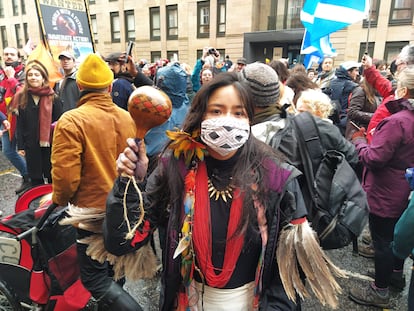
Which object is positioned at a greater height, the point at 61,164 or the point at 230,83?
the point at 230,83

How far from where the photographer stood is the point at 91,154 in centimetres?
229

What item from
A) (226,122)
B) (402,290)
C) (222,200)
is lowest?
(402,290)

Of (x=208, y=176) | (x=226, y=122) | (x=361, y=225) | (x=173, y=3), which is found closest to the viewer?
(x=226, y=122)

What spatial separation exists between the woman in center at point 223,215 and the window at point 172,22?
25169 mm

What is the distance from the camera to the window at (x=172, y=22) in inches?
974

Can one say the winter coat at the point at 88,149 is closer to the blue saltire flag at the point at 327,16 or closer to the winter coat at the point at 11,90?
the winter coat at the point at 11,90

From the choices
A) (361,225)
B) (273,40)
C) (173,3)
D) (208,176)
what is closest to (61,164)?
(208,176)

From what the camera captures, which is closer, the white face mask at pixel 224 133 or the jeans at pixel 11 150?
the white face mask at pixel 224 133

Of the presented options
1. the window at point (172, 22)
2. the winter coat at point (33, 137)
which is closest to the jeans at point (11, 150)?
the winter coat at point (33, 137)

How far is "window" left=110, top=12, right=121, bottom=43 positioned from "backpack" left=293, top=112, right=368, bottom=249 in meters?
28.3

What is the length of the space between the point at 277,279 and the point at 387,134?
5.35 ft

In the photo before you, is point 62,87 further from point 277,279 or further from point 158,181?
point 277,279

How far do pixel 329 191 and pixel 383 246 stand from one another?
4.19 feet

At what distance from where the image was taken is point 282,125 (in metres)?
2.16
